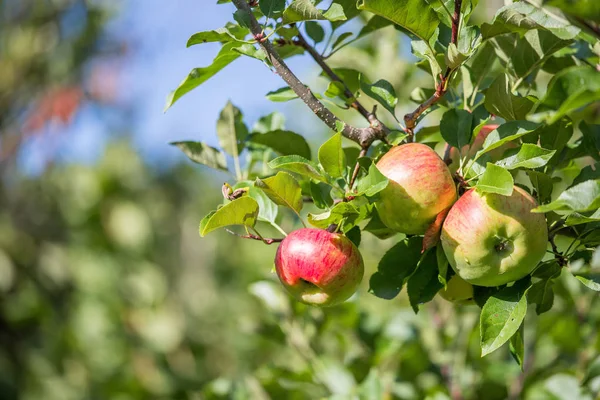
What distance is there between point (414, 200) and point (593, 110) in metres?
0.55

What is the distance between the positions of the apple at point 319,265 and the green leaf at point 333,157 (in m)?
0.07

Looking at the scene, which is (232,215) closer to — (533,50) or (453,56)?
(453,56)

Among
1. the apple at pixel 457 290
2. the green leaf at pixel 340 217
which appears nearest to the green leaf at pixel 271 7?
the green leaf at pixel 340 217

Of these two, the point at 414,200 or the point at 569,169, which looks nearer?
the point at 414,200

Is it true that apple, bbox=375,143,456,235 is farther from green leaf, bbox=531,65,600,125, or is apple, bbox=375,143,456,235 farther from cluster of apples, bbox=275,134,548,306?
green leaf, bbox=531,65,600,125

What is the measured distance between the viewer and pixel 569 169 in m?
0.80

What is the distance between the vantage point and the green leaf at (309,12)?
65 centimetres

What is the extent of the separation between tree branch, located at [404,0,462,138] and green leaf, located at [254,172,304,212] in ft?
0.48

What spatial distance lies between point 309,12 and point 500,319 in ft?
1.20

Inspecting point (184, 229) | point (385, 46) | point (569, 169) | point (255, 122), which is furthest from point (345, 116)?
point (184, 229)

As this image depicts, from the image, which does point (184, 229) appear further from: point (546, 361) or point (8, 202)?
point (546, 361)

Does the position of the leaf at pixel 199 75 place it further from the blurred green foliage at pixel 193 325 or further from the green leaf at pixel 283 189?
the blurred green foliage at pixel 193 325

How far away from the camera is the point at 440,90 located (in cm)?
69

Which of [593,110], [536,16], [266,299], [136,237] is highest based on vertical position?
[536,16]
